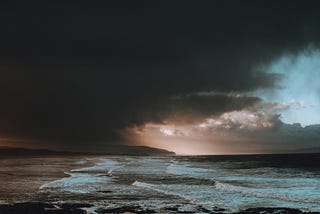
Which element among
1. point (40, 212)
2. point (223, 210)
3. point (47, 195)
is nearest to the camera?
point (40, 212)

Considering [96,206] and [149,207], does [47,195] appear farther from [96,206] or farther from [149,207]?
[149,207]

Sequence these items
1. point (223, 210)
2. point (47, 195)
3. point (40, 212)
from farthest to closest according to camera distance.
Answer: point (47, 195), point (223, 210), point (40, 212)

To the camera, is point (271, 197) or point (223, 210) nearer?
point (223, 210)

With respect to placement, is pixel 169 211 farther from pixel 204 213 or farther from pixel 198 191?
pixel 198 191

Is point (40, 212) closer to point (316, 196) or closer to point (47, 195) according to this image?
point (47, 195)

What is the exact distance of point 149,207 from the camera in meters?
34.1

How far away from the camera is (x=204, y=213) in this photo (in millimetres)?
31234

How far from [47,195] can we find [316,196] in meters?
26.9

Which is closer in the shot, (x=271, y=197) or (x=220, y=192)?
(x=271, y=197)

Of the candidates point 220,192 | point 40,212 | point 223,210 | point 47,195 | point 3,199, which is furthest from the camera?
point 220,192

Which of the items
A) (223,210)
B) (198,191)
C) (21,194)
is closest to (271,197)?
(198,191)

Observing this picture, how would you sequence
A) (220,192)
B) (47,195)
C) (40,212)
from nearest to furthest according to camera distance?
1. (40,212)
2. (47,195)
3. (220,192)

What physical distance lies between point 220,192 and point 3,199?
2235 cm

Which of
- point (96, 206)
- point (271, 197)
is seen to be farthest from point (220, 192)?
point (96, 206)
